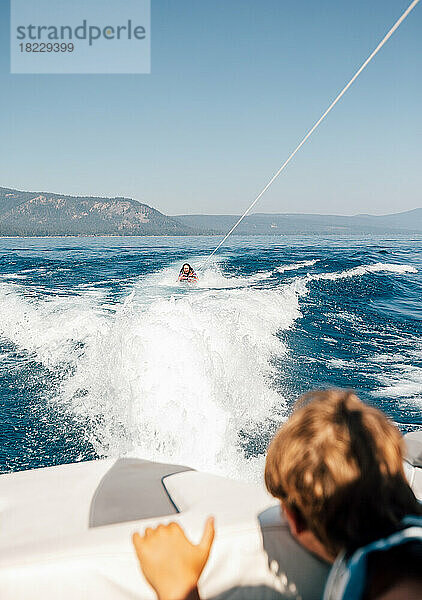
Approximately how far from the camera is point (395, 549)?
0.71 m

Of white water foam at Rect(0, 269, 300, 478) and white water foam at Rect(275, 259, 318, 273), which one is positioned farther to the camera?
white water foam at Rect(275, 259, 318, 273)

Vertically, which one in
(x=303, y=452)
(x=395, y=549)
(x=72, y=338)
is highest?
(x=303, y=452)

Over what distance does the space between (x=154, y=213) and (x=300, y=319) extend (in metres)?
175

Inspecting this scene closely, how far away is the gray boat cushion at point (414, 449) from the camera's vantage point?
77.6 inches

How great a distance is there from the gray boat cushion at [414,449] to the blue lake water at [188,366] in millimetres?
1530

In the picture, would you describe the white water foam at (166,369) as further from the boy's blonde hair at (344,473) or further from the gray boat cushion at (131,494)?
the boy's blonde hair at (344,473)

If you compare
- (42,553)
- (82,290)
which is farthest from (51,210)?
(42,553)

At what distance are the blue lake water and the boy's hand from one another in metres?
2.66

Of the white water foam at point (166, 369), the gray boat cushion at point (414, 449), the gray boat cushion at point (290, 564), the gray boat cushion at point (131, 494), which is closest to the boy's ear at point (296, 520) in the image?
the gray boat cushion at point (290, 564)

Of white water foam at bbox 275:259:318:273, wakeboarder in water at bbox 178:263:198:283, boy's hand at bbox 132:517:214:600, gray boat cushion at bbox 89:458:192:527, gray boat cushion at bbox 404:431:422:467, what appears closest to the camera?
boy's hand at bbox 132:517:214:600

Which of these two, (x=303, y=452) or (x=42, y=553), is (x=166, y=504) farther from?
(x=303, y=452)

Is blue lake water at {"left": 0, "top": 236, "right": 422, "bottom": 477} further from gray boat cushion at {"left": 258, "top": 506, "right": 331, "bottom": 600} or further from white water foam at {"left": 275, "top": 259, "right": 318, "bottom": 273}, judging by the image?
white water foam at {"left": 275, "top": 259, "right": 318, "bottom": 273}

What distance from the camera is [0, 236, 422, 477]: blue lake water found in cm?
401

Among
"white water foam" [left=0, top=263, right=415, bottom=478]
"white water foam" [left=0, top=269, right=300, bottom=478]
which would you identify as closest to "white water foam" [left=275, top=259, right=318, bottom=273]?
"white water foam" [left=0, top=263, right=415, bottom=478]
